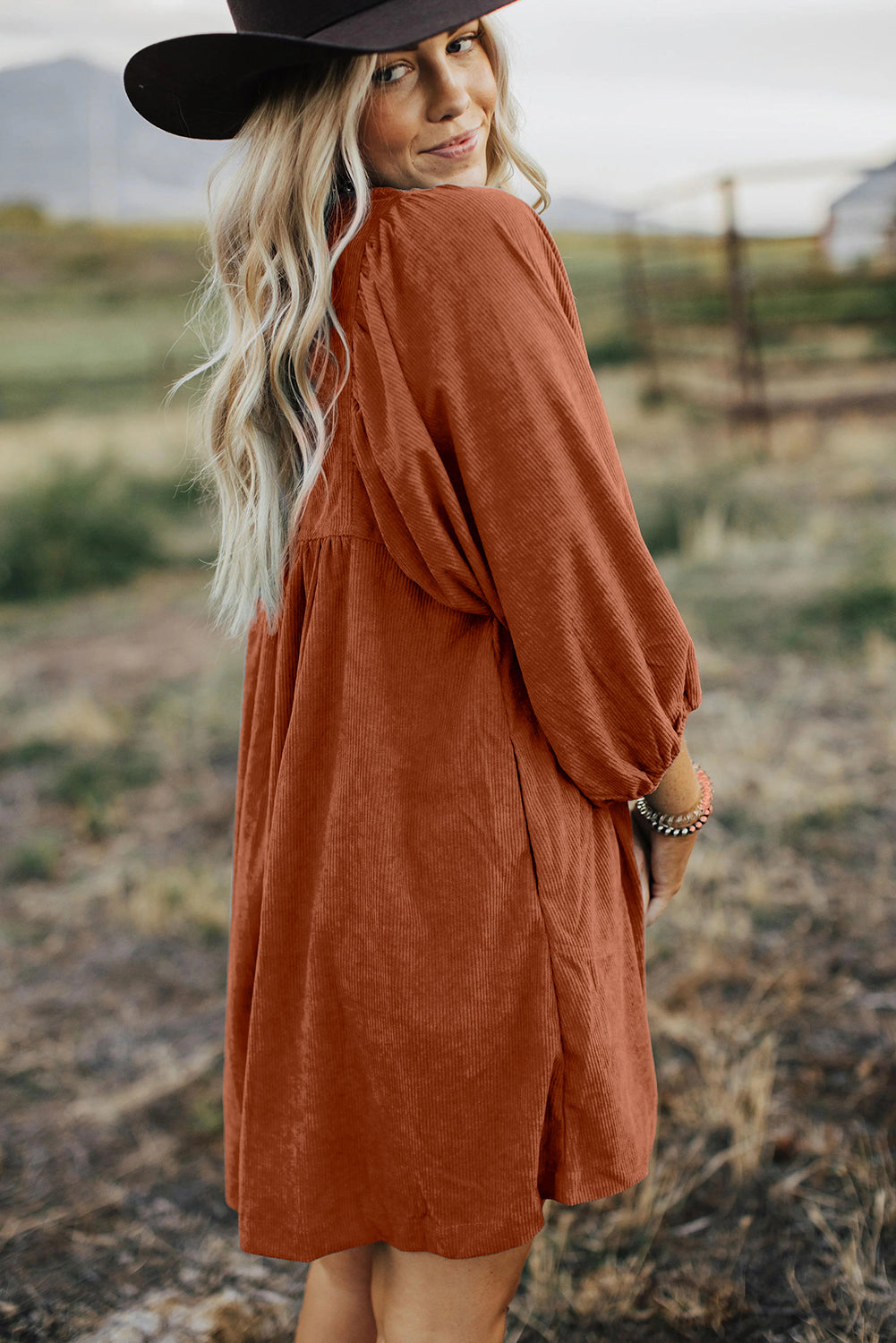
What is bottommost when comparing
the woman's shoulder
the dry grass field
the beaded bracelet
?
the dry grass field

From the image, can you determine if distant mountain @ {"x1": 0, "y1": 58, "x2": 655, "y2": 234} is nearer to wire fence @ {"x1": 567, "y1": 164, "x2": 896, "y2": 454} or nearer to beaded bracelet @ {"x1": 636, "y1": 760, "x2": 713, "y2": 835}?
wire fence @ {"x1": 567, "y1": 164, "x2": 896, "y2": 454}

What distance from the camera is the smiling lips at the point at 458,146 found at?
3.52 feet

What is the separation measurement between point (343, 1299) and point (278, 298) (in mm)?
1238

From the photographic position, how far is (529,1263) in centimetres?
188

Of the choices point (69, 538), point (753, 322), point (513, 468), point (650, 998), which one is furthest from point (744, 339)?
point (513, 468)

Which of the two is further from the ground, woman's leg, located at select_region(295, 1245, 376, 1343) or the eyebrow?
the eyebrow

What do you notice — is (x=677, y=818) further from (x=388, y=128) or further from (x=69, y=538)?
(x=69, y=538)

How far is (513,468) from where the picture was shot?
950mm

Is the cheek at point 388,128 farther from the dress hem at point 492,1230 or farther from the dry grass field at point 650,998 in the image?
the dry grass field at point 650,998

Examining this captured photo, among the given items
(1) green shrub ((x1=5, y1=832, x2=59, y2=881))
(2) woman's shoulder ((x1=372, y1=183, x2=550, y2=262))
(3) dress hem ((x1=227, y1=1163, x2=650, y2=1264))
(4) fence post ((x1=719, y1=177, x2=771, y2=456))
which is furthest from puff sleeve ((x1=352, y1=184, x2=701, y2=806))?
(4) fence post ((x1=719, y1=177, x2=771, y2=456))

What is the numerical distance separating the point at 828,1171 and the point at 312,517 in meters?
1.72

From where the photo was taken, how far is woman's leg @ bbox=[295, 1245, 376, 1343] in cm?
133

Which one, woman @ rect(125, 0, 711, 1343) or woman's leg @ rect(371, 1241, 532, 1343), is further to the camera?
woman's leg @ rect(371, 1241, 532, 1343)

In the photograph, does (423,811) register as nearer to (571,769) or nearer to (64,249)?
(571,769)
